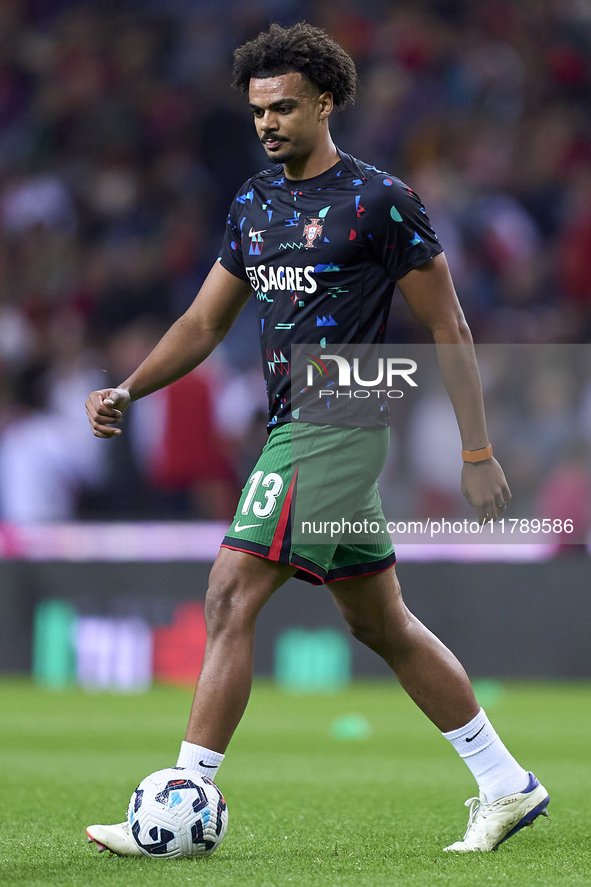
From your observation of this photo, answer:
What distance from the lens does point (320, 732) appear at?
7.04m

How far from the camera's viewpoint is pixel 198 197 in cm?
1252

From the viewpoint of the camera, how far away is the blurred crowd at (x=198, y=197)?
31.4 ft

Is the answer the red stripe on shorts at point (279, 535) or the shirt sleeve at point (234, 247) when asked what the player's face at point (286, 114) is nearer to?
the shirt sleeve at point (234, 247)

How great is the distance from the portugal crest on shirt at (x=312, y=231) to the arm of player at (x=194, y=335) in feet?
1.24

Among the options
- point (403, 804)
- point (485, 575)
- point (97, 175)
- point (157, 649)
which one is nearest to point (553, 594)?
point (485, 575)

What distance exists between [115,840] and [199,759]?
1.03ft

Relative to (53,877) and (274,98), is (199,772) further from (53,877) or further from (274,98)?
(274,98)

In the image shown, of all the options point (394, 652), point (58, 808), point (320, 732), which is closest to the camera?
point (394, 652)

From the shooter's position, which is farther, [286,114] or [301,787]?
[301,787]

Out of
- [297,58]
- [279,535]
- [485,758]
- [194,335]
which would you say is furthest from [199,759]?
[297,58]

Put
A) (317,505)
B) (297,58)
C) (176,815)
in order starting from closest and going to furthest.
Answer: (176,815) → (317,505) → (297,58)

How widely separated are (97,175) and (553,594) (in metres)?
6.69

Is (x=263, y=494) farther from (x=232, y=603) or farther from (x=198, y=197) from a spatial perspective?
(x=198, y=197)

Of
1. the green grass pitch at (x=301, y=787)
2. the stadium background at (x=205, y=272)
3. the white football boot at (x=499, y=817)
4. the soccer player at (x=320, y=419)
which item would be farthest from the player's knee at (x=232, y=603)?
the stadium background at (x=205, y=272)
